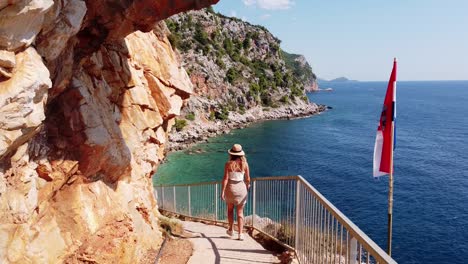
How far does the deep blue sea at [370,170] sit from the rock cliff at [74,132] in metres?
20.0

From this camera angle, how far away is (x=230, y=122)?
69938 mm

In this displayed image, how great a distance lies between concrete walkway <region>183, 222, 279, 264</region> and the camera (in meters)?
6.30

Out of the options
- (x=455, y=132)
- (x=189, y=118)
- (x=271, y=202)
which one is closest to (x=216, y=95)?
(x=189, y=118)

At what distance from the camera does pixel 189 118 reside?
62.1 meters

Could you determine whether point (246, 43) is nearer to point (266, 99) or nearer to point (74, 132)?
point (266, 99)

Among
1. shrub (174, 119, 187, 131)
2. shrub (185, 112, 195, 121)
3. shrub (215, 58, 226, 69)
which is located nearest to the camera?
shrub (174, 119, 187, 131)

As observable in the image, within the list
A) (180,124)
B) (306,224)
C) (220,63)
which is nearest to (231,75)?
(220,63)

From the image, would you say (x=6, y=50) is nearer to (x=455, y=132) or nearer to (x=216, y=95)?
(x=216, y=95)

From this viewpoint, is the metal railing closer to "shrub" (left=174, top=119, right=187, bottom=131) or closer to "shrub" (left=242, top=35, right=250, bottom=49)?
"shrub" (left=174, top=119, right=187, bottom=131)

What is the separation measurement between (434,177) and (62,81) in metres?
39.5

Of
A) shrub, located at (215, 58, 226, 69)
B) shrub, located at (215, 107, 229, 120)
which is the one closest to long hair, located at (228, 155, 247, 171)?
shrub, located at (215, 107, 229, 120)

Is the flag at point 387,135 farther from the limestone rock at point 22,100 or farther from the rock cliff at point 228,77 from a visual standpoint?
the rock cliff at point 228,77

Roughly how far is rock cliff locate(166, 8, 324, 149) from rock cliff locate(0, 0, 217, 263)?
144 feet

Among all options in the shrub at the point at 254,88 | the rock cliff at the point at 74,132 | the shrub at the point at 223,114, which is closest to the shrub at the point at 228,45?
the shrub at the point at 254,88
